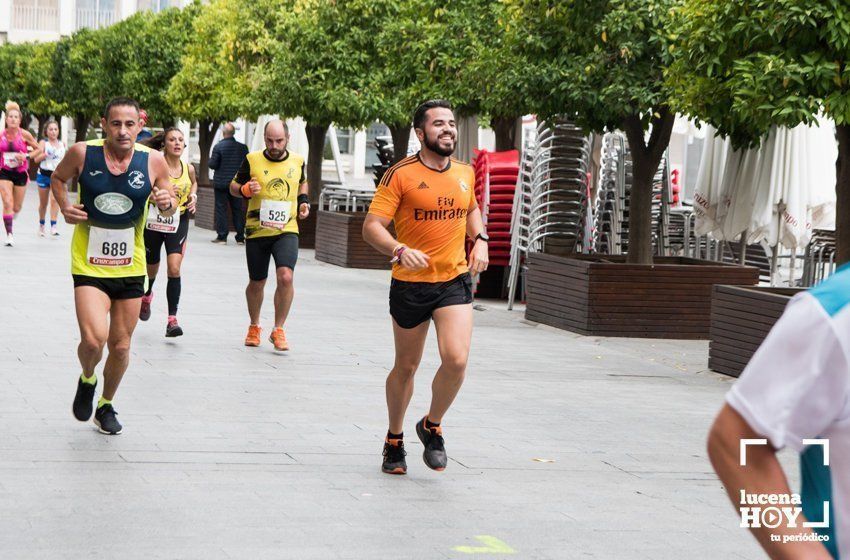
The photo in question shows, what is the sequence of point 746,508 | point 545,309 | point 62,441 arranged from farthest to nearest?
point 545,309, point 62,441, point 746,508

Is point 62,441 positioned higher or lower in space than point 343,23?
lower

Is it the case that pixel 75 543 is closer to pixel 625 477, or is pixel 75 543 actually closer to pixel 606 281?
pixel 625 477

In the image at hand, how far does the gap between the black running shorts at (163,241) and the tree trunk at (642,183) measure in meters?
4.49

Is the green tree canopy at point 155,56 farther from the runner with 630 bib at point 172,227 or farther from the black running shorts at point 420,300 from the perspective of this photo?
the black running shorts at point 420,300

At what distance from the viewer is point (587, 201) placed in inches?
661

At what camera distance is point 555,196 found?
16906mm

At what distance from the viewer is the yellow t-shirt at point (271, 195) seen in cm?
1173

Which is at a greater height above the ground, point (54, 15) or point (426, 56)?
point (54, 15)

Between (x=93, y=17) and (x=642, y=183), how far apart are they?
62837 millimetres

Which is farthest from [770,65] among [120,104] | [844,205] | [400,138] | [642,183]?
[400,138]

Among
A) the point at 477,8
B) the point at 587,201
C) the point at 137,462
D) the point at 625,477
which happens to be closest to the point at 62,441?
the point at 137,462

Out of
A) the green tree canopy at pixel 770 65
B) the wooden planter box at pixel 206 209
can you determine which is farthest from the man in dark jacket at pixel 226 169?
the green tree canopy at pixel 770 65

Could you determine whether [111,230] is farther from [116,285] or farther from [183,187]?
[183,187]

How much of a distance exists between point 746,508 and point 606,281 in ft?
38.6
